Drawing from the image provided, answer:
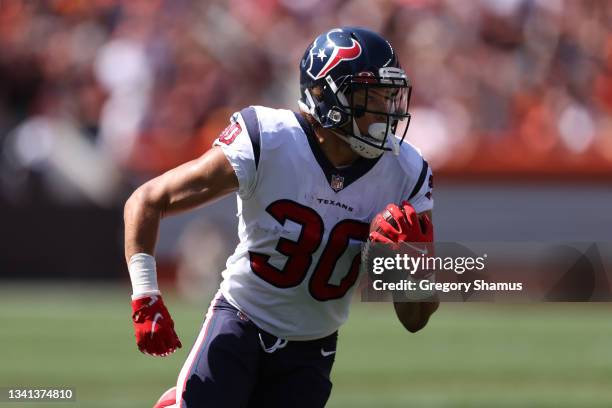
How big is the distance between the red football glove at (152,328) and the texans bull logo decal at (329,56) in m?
1.07

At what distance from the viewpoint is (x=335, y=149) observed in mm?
4602

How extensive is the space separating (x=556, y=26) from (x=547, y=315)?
3.28 m

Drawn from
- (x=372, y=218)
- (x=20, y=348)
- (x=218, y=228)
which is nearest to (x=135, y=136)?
(x=218, y=228)

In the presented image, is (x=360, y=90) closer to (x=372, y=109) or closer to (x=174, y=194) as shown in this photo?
(x=372, y=109)

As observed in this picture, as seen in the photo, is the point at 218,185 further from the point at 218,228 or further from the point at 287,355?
the point at 218,228

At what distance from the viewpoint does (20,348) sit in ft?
31.3

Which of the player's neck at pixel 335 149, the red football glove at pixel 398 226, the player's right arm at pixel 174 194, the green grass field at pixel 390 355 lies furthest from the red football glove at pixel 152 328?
the green grass field at pixel 390 355

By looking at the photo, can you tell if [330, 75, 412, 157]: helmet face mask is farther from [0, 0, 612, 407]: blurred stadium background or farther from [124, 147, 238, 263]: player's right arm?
[0, 0, 612, 407]: blurred stadium background

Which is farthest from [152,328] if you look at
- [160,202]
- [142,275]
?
[160,202]

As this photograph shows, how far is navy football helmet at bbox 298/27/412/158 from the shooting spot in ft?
14.8

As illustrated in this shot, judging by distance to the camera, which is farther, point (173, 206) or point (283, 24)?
point (283, 24)

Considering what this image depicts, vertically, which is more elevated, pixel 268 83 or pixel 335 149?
pixel 268 83

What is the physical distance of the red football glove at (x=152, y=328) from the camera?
13.7 ft

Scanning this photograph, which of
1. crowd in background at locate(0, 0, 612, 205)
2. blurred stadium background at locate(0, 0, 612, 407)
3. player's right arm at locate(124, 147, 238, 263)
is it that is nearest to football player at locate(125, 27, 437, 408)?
player's right arm at locate(124, 147, 238, 263)
